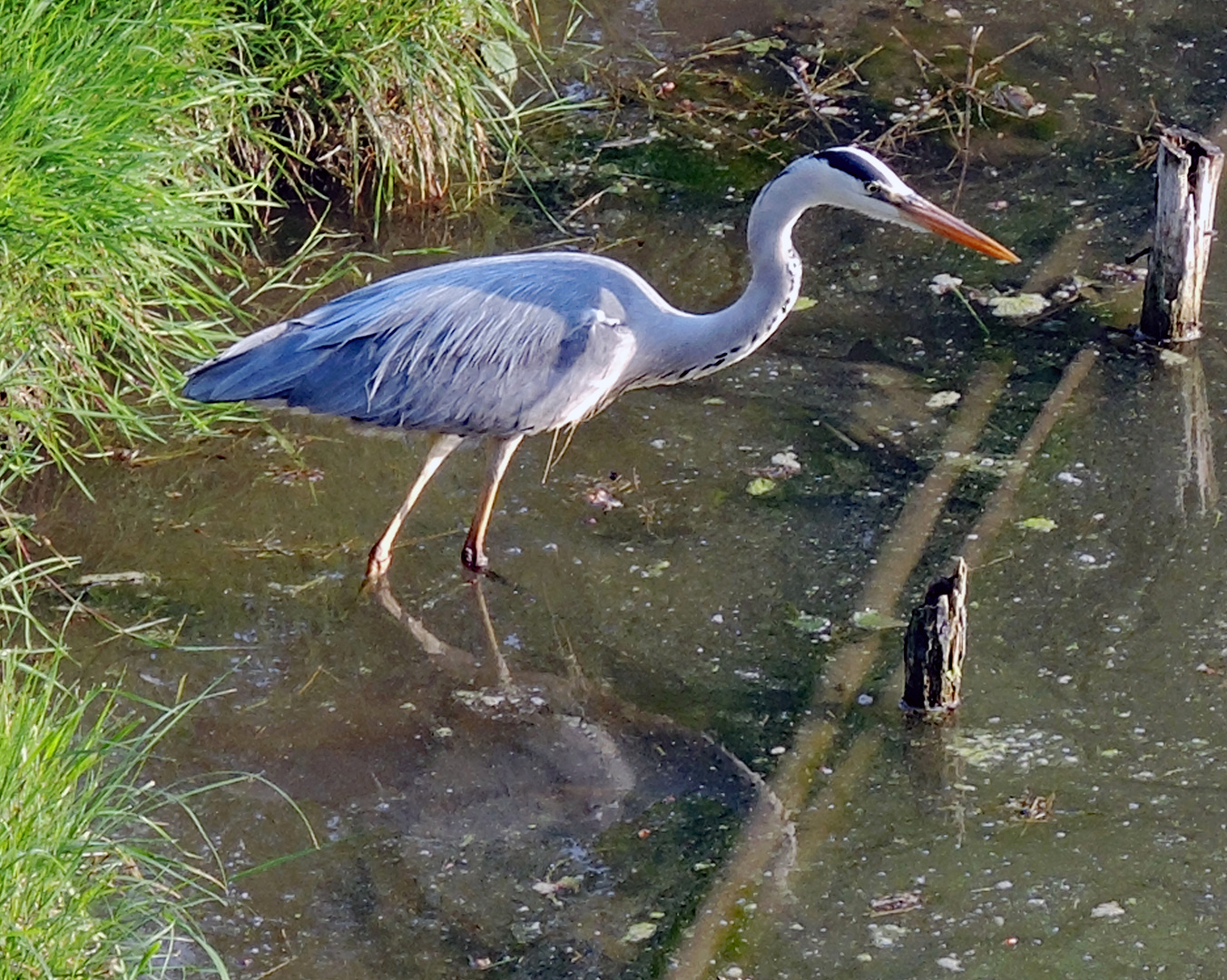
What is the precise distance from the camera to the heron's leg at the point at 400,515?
455cm

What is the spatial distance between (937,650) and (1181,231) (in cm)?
199

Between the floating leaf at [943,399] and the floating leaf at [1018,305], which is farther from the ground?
the floating leaf at [1018,305]

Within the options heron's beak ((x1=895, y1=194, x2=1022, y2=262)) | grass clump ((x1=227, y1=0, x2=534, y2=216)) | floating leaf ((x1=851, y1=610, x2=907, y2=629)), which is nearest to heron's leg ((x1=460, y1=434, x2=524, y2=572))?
floating leaf ((x1=851, y1=610, x2=907, y2=629))

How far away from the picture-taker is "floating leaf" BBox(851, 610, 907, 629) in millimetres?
4328

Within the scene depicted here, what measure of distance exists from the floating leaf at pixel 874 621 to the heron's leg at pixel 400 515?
45.7 inches

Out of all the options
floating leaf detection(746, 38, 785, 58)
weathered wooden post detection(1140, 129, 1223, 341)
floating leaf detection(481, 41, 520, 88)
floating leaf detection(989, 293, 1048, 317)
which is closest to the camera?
weathered wooden post detection(1140, 129, 1223, 341)

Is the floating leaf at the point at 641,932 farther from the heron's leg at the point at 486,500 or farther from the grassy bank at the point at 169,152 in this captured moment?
the grassy bank at the point at 169,152

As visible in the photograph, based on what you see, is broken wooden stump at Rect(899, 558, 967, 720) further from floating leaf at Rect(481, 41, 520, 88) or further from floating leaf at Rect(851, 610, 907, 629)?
floating leaf at Rect(481, 41, 520, 88)

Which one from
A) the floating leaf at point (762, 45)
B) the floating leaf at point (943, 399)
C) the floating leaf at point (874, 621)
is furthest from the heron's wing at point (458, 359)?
the floating leaf at point (762, 45)

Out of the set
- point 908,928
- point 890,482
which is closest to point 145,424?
point 890,482

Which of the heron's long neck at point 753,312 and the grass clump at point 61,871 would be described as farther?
the heron's long neck at point 753,312

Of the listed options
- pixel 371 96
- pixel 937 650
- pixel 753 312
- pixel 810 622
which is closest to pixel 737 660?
pixel 810 622

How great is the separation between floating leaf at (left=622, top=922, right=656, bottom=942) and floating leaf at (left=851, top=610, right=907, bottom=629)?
1.13 m

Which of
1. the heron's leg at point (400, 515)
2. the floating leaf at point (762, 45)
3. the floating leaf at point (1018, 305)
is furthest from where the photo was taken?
the floating leaf at point (762, 45)
